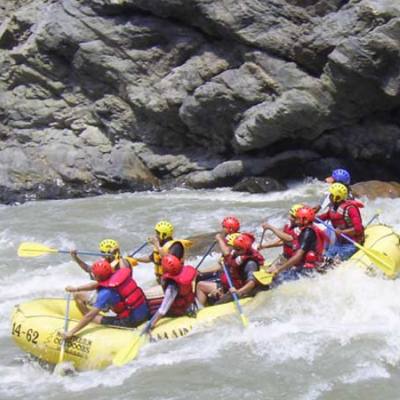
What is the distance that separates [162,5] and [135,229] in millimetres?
6097

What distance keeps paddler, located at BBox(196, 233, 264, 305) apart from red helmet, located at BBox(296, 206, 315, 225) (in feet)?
1.92

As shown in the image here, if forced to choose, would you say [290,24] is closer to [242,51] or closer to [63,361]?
[242,51]

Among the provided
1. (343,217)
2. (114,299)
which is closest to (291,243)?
(343,217)

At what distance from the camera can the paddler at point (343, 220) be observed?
8656 millimetres

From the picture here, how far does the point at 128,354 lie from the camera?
266 inches

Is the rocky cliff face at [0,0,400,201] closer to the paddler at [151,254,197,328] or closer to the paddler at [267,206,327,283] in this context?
the paddler at [267,206,327,283]

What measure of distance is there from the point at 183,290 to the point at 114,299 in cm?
70

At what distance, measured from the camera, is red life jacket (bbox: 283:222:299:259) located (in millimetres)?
8220

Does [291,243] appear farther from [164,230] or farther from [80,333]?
[80,333]

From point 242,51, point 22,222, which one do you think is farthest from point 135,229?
point 242,51

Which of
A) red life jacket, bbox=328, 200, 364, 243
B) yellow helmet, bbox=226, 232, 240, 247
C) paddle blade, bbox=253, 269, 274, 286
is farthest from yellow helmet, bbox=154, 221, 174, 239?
red life jacket, bbox=328, 200, 364, 243

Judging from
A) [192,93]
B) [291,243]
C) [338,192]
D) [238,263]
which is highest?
[192,93]

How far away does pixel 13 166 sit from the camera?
18.1 metres

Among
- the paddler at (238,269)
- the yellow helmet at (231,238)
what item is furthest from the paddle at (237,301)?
the yellow helmet at (231,238)
